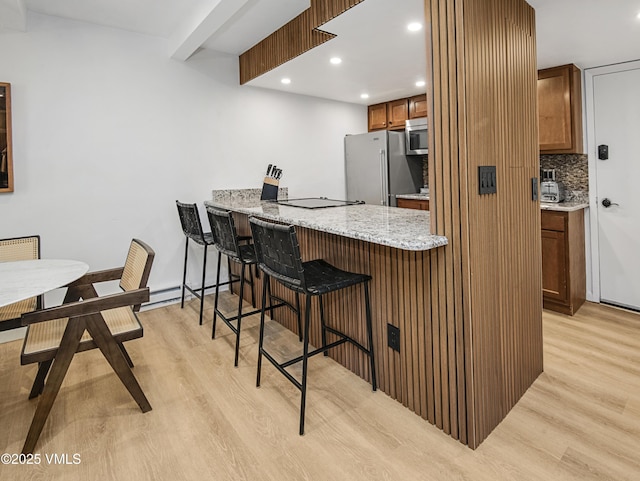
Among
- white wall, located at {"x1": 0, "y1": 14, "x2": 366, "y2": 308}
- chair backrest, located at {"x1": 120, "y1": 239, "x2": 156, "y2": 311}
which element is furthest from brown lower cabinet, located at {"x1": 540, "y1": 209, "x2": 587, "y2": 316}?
chair backrest, located at {"x1": 120, "y1": 239, "x2": 156, "y2": 311}

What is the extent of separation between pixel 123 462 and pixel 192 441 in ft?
0.91

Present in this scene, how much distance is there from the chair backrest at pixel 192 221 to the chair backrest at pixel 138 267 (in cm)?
69

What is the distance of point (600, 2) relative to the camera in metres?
2.01

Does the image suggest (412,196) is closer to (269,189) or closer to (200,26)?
(269,189)

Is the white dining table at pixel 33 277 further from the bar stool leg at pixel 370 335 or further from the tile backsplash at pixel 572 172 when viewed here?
the tile backsplash at pixel 572 172

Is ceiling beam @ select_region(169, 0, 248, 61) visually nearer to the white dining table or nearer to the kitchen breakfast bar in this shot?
the kitchen breakfast bar

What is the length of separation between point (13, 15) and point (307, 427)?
3173 mm

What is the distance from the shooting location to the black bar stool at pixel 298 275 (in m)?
1.68

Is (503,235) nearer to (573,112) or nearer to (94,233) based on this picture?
(573,112)

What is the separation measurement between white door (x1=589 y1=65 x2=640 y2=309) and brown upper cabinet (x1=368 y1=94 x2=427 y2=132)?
5.51ft

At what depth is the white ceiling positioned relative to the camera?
2178 mm

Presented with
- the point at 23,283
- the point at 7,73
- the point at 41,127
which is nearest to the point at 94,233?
the point at 41,127

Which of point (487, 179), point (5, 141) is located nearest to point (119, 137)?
point (5, 141)

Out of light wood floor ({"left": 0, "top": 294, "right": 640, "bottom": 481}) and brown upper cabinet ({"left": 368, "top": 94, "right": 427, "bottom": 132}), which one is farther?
brown upper cabinet ({"left": 368, "top": 94, "right": 427, "bottom": 132})
